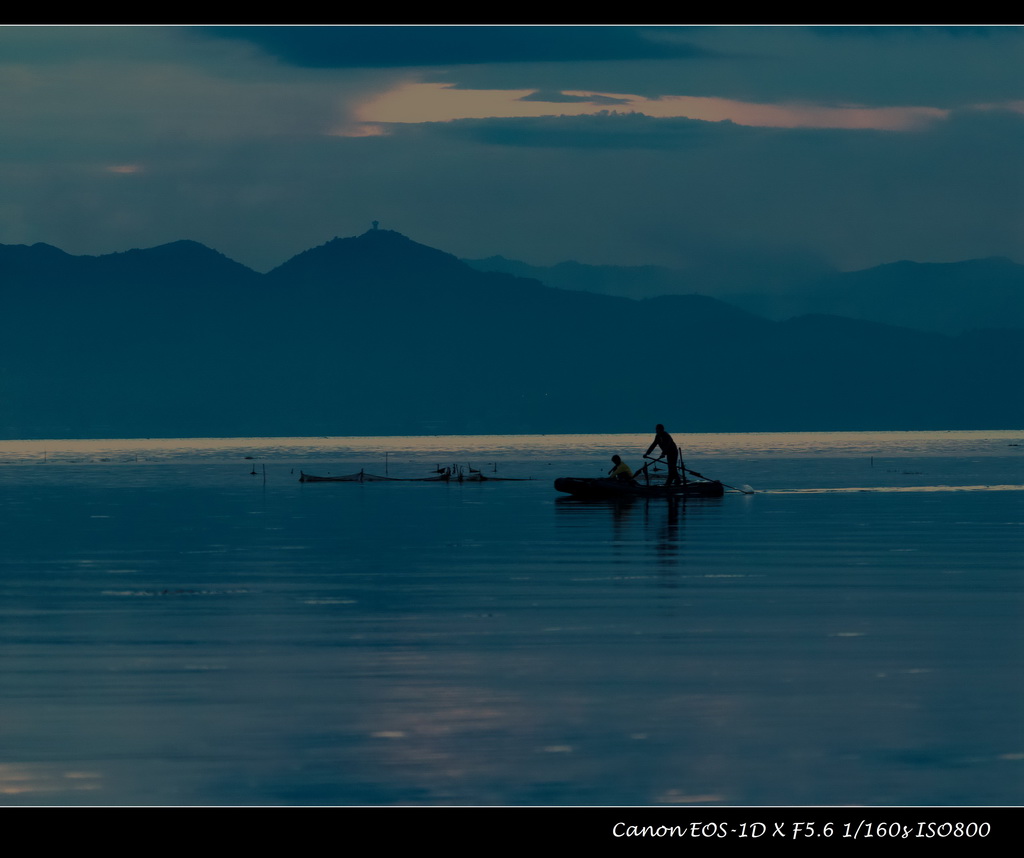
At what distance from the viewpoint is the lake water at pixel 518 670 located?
16.3 metres

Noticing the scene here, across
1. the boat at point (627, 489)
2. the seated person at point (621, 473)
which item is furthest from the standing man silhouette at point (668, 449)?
the seated person at point (621, 473)

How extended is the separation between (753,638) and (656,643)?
1506 mm

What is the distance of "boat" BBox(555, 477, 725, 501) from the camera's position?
63438 mm

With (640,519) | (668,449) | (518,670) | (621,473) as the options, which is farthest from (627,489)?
(518,670)

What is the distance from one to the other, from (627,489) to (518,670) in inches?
1648

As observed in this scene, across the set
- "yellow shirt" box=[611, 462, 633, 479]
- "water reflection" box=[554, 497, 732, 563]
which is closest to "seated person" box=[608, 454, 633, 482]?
"yellow shirt" box=[611, 462, 633, 479]

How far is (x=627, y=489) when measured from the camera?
208ft

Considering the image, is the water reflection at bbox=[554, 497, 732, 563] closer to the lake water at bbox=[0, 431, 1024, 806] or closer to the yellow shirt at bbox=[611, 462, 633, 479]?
the lake water at bbox=[0, 431, 1024, 806]

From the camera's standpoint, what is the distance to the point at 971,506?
63.1 metres

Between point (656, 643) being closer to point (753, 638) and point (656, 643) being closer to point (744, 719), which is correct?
point (753, 638)

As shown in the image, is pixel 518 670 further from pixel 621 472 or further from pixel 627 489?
pixel 621 472

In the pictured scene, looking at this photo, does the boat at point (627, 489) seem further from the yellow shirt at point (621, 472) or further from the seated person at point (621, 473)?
the yellow shirt at point (621, 472)

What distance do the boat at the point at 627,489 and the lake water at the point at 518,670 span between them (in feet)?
54.4
